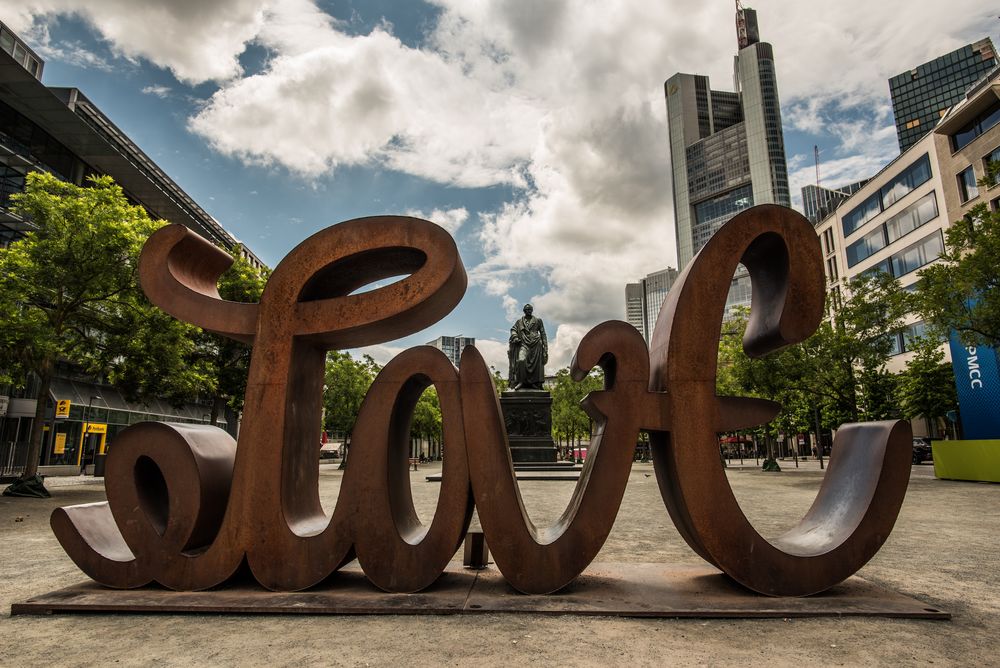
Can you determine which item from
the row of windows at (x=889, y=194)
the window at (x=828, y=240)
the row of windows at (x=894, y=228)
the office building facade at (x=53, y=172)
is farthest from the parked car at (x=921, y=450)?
the office building facade at (x=53, y=172)

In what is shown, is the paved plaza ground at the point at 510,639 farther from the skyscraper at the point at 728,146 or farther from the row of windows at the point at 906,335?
the skyscraper at the point at 728,146

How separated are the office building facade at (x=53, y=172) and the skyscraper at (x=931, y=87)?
546 feet

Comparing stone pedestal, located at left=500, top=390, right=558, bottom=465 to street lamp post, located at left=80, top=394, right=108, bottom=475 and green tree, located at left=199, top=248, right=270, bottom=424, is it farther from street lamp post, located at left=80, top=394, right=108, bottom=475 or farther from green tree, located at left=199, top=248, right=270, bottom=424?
street lamp post, located at left=80, top=394, right=108, bottom=475

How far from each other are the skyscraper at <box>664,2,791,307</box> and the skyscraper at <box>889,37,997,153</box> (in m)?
40.8

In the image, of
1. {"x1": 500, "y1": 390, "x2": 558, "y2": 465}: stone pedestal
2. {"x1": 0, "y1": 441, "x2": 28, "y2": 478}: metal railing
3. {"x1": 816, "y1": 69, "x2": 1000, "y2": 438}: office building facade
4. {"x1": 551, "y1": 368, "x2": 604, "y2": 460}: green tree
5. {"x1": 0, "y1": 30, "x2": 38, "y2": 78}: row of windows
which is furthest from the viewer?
{"x1": 551, "y1": 368, "x2": 604, "y2": 460}: green tree

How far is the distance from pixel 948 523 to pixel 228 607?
12.0 metres

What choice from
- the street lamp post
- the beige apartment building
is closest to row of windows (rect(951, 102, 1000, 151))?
the beige apartment building

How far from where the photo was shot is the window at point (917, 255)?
40.3 m

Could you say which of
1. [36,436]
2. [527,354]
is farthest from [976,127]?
[36,436]

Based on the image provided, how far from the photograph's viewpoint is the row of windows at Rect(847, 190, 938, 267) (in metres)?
41.2

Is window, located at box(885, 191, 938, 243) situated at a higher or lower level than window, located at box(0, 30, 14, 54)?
lower

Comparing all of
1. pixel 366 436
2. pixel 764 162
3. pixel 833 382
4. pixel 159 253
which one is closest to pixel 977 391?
pixel 833 382

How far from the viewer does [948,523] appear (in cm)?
1075

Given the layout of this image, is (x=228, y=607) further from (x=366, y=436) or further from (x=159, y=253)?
(x=159, y=253)
